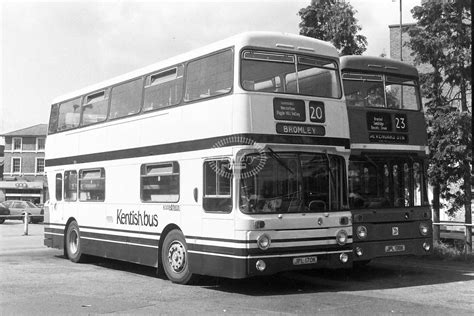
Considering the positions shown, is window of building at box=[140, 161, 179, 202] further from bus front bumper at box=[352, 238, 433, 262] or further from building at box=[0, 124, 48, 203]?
building at box=[0, 124, 48, 203]

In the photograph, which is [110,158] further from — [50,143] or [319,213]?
[319,213]

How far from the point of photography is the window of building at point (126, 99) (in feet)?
40.5

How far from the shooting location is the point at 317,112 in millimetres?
10227

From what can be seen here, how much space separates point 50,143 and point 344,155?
9.03m

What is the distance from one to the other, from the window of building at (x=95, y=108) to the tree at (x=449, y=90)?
28.2ft

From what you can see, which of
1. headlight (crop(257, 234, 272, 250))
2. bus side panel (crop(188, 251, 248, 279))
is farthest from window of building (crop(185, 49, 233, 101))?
bus side panel (crop(188, 251, 248, 279))

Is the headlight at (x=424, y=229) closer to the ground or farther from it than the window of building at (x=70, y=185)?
closer to the ground

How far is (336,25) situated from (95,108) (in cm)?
764

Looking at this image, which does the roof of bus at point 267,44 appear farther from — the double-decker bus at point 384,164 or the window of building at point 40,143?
the window of building at point 40,143

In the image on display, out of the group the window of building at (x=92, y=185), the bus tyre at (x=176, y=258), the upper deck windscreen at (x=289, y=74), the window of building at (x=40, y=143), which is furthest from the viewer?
the window of building at (x=40, y=143)

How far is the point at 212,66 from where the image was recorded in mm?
10227

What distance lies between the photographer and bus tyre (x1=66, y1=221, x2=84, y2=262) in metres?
14.3

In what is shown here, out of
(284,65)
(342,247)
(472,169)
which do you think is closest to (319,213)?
(342,247)

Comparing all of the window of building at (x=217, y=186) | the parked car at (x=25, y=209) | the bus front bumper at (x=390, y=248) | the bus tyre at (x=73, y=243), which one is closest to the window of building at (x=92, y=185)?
the bus tyre at (x=73, y=243)
